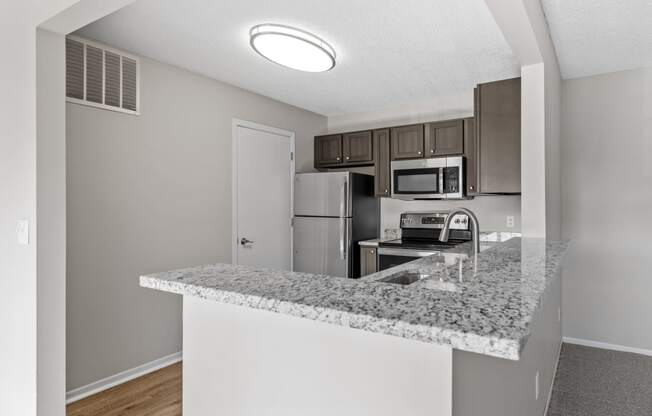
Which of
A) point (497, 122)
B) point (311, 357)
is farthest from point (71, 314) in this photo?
point (497, 122)

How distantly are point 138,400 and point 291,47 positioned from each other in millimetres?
2433

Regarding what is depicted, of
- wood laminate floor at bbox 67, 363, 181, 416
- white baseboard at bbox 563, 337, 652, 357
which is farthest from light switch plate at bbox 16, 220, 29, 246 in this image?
white baseboard at bbox 563, 337, 652, 357

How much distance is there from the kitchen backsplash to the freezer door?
705 millimetres

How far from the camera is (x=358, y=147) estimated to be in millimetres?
4238

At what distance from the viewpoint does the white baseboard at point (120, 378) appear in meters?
2.48

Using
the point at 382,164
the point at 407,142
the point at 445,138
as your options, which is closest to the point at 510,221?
the point at 445,138

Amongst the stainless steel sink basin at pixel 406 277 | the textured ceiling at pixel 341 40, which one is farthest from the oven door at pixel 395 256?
the stainless steel sink basin at pixel 406 277

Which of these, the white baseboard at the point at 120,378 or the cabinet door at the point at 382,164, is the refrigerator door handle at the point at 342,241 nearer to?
the cabinet door at the point at 382,164

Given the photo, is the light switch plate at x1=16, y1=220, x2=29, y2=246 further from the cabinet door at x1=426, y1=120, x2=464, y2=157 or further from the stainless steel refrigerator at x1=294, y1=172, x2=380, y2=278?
the cabinet door at x1=426, y1=120, x2=464, y2=157

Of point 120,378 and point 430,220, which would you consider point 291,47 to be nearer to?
point 430,220

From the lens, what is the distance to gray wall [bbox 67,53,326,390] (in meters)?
2.51

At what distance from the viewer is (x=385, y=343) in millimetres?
782

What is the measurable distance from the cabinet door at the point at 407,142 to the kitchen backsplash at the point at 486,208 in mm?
565

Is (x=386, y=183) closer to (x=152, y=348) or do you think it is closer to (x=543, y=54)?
(x=543, y=54)
